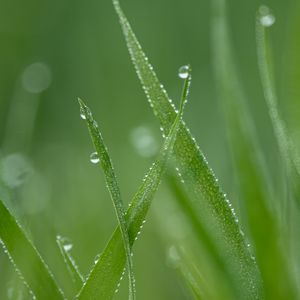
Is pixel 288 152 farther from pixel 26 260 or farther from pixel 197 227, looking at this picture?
pixel 26 260

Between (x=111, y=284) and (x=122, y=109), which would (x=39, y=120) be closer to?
(x=122, y=109)

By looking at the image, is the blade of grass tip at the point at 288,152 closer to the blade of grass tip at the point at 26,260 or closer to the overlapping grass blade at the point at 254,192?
the overlapping grass blade at the point at 254,192

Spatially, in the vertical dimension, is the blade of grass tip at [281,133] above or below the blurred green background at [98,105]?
below

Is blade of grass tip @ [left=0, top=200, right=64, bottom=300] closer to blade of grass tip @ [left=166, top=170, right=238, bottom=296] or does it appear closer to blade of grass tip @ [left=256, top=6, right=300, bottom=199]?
blade of grass tip @ [left=166, top=170, right=238, bottom=296]

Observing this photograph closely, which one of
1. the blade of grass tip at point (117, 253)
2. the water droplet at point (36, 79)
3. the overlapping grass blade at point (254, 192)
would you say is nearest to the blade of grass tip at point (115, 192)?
the blade of grass tip at point (117, 253)

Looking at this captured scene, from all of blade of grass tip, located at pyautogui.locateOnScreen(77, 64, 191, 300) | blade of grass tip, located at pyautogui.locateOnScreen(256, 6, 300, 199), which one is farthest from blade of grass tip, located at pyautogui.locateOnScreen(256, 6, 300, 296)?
blade of grass tip, located at pyautogui.locateOnScreen(77, 64, 191, 300)

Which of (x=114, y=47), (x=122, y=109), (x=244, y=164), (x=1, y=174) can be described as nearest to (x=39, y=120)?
(x=122, y=109)

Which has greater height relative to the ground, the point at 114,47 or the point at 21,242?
the point at 114,47
